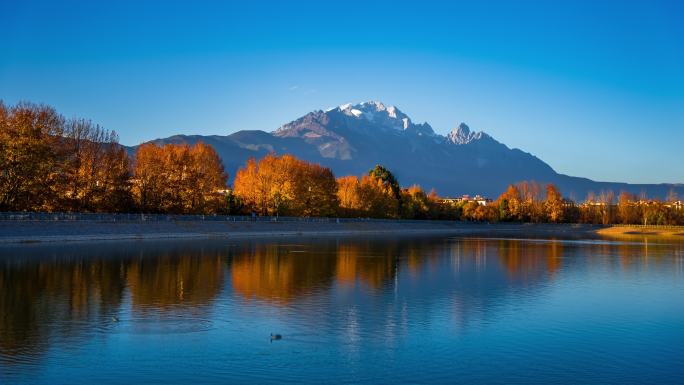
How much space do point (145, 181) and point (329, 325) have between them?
75.8m

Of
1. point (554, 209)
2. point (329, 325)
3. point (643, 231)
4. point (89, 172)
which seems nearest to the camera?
point (329, 325)

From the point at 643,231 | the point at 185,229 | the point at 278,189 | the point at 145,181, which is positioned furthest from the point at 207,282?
the point at 643,231

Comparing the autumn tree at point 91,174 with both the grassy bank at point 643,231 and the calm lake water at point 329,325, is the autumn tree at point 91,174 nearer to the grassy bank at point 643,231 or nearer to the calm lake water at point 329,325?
the calm lake water at point 329,325

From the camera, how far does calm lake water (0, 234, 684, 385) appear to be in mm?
16438

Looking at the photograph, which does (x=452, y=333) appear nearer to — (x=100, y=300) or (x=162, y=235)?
(x=100, y=300)

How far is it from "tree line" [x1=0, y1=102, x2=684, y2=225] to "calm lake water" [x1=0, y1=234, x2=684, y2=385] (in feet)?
104

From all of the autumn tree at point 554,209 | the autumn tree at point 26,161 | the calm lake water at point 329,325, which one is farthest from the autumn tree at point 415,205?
the calm lake water at point 329,325

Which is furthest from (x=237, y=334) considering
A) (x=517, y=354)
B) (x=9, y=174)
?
(x=9, y=174)

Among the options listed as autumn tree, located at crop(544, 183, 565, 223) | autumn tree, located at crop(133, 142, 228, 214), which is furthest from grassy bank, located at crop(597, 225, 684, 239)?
autumn tree, located at crop(133, 142, 228, 214)

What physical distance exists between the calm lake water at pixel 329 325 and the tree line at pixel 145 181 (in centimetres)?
3165

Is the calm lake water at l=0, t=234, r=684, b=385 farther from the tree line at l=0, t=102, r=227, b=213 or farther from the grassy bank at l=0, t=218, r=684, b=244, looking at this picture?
the tree line at l=0, t=102, r=227, b=213

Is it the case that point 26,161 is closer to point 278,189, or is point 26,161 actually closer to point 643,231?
point 278,189

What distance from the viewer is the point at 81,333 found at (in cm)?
2025

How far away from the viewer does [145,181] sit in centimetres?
9219
